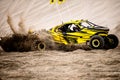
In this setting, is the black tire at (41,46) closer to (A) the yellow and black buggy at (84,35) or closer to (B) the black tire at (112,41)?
(A) the yellow and black buggy at (84,35)

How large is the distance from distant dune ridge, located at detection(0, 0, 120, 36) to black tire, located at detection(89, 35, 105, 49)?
0.75 feet

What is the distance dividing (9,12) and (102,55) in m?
1.59

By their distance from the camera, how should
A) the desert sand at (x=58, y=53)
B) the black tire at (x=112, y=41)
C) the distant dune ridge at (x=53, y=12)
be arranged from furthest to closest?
the distant dune ridge at (x=53, y=12) → the black tire at (x=112, y=41) → the desert sand at (x=58, y=53)

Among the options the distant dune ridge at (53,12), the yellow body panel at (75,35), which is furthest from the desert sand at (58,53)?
the yellow body panel at (75,35)

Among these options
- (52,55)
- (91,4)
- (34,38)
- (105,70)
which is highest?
(91,4)

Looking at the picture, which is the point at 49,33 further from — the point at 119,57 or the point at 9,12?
the point at 119,57

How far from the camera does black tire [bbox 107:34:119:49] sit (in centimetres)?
312

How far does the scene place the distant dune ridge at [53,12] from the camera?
329 centimetres

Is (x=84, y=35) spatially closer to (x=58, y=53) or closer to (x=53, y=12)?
(x=58, y=53)

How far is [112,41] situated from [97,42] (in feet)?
0.63

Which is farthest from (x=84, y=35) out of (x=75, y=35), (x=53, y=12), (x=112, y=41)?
(x=53, y=12)

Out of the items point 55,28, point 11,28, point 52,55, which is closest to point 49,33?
point 55,28

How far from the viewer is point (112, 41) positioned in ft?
10.3

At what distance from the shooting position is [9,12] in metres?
3.75
